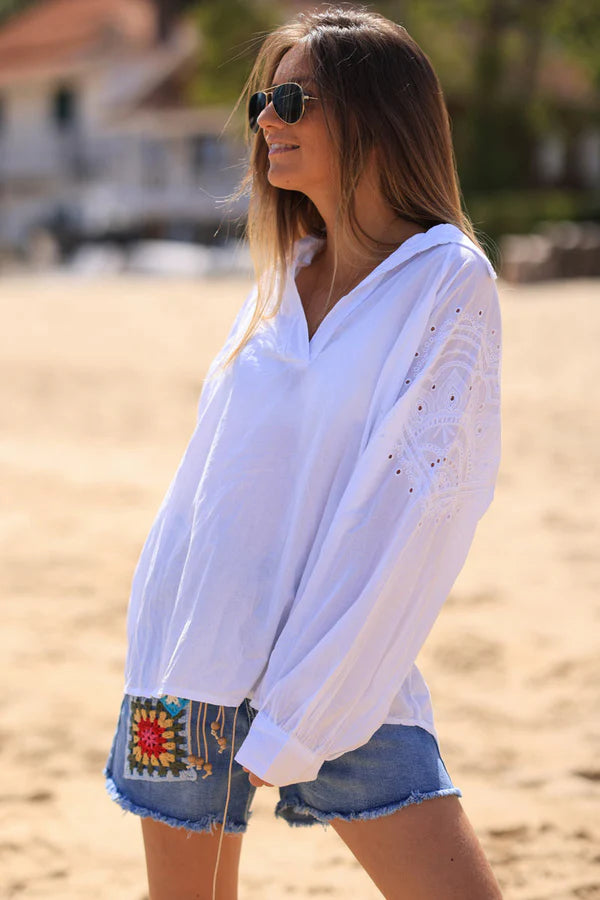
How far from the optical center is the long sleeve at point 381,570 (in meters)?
1.60

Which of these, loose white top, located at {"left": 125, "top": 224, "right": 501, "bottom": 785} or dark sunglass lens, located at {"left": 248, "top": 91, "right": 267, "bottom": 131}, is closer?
loose white top, located at {"left": 125, "top": 224, "right": 501, "bottom": 785}

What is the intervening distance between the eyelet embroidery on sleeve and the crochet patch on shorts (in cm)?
50

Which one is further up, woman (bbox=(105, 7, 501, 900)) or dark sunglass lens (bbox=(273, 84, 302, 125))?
dark sunglass lens (bbox=(273, 84, 302, 125))

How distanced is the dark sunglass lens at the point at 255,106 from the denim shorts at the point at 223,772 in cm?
98

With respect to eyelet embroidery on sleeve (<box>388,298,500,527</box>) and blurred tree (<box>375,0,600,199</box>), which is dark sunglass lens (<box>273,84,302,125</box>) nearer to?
eyelet embroidery on sleeve (<box>388,298,500,527</box>)

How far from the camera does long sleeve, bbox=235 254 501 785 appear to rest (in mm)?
1599

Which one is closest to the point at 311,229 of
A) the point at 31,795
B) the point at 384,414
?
the point at 384,414

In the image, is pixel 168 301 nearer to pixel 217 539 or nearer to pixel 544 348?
pixel 544 348

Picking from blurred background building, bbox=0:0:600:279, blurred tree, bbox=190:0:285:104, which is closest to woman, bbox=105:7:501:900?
blurred background building, bbox=0:0:600:279

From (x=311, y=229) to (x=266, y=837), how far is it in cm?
188

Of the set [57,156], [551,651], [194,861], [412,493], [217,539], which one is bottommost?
[57,156]

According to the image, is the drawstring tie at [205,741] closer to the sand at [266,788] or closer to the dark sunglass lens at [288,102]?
the dark sunglass lens at [288,102]

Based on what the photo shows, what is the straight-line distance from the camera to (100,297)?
19.5m

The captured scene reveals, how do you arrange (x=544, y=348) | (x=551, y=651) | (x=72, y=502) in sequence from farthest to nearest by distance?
(x=544, y=348) → (x=72, y=502) → (x=551, y=651)
